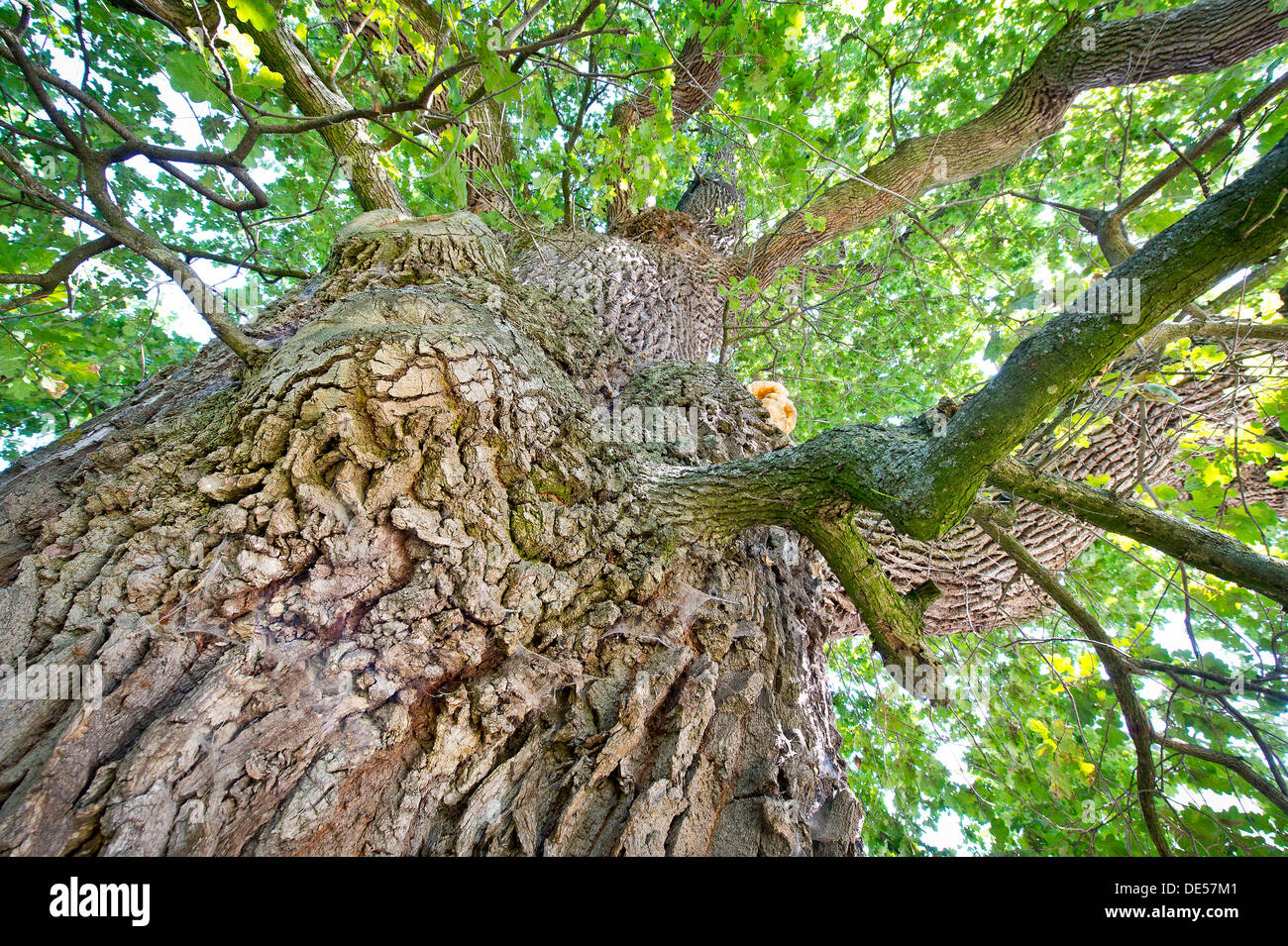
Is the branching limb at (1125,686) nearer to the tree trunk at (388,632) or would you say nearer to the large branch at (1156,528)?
the large branch at (1156,528)

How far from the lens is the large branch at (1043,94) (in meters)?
3.04

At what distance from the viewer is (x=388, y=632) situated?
132cm

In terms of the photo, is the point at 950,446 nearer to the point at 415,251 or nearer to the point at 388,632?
the point at 388,632

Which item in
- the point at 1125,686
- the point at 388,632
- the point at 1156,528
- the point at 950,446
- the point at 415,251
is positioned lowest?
the point at 1125,686

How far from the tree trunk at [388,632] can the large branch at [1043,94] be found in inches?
105

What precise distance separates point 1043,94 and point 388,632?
18.1 ft

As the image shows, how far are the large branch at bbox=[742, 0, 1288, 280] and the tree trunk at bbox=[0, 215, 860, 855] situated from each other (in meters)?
2.66

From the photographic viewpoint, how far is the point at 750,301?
451 centimetres

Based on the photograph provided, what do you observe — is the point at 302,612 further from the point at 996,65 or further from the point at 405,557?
the point at 996,65

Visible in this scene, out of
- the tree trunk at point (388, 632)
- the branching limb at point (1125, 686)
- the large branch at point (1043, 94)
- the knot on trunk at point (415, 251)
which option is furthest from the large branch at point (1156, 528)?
the knot on trunk at point (415, 251)

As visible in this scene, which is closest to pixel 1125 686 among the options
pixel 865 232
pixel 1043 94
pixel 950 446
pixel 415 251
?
pixel 950 446

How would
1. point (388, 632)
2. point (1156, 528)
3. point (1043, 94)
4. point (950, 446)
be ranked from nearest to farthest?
1. point (388, 632)
2. point (950, 446)
3. point (1156, 528)
4. point (1043, 94)

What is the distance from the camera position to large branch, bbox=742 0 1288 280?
304 cm
